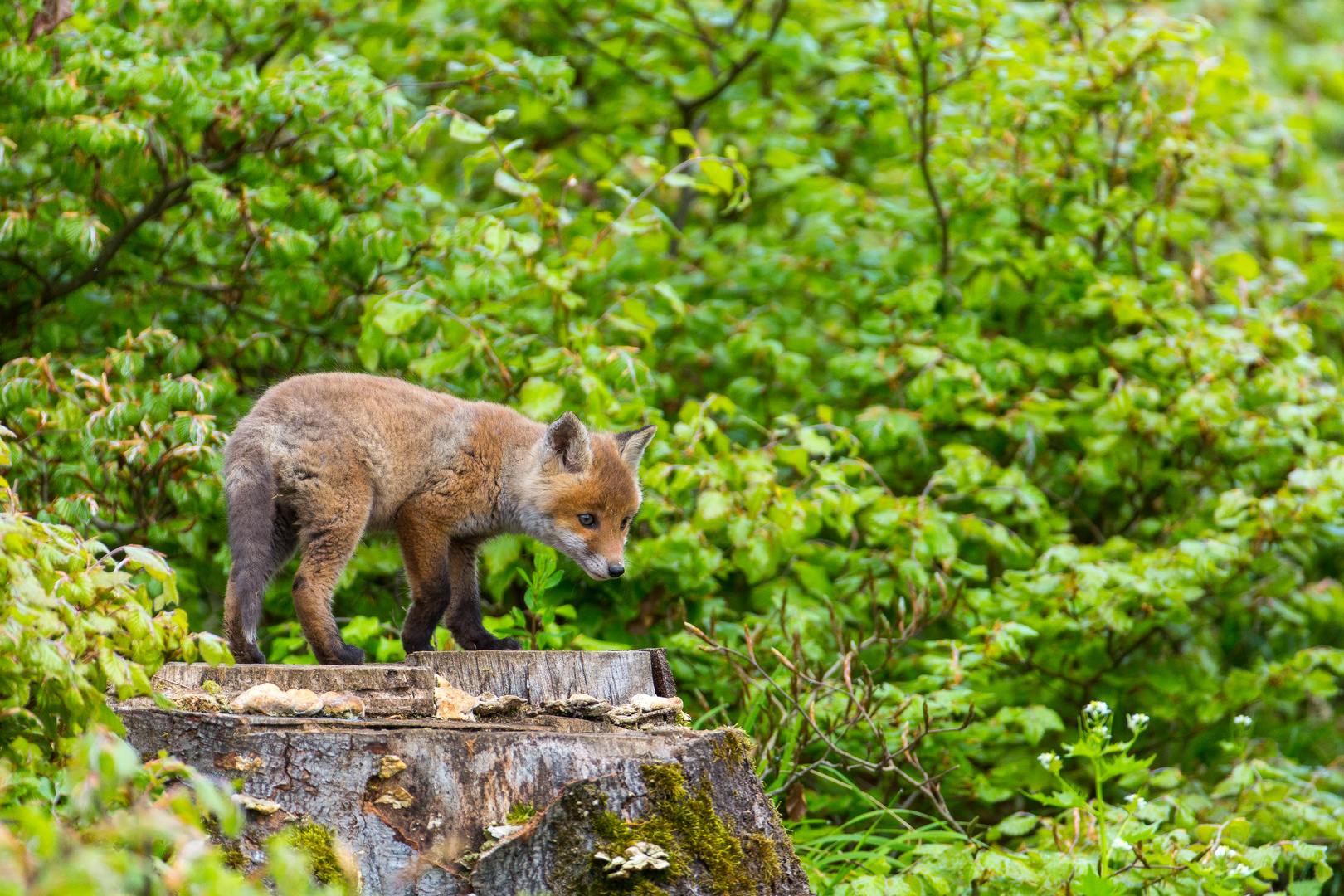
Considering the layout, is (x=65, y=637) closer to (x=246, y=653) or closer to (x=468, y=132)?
(x=246, y=653)

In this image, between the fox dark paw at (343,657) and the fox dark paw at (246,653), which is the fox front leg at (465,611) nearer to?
the fox dark paw at (343,657)

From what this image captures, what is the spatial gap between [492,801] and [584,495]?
86.5 inches

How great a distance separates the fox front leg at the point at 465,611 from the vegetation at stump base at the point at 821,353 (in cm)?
19

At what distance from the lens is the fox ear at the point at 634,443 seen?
528 cm

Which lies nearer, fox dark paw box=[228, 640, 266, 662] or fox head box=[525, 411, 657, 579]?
fox dark paw box=[228, 640, 266, 662]

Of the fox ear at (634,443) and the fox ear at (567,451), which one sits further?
the fox ear at (634,443)

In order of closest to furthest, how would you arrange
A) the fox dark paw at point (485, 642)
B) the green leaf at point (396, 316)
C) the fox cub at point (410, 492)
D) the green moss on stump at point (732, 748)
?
the green moss on stump at point (732, 748) → the fox cub at point (410, 492) → the fox dark paw at point (485, 642) → the green leaf at point (396, 316)

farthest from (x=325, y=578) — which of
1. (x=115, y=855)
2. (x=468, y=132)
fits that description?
(x=115, y=855)

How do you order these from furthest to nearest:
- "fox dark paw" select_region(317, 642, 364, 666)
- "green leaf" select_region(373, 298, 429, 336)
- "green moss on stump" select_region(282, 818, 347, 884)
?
"green leaf" select_region(373, 298, 429, 336) < "fox dark paw" select_region(317, 642, 364, 666) < "green moss on stump" select_region(282, 818, 347, 884)

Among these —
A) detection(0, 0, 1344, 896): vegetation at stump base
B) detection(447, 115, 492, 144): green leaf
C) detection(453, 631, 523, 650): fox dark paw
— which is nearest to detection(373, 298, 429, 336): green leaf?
detection(0, 0, 1344, 896): vegetation at stump base

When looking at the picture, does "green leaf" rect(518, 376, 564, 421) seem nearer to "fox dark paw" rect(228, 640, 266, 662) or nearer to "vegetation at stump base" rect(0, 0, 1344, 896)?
"vegetation at stump base" rect(0, 0, 1344, 896)

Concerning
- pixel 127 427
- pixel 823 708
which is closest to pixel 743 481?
pixel 823 708

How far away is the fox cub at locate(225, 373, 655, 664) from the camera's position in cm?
427

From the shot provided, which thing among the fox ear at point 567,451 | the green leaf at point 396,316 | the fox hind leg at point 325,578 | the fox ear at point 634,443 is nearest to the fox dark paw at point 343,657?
the fox hind leg at point 325,578
